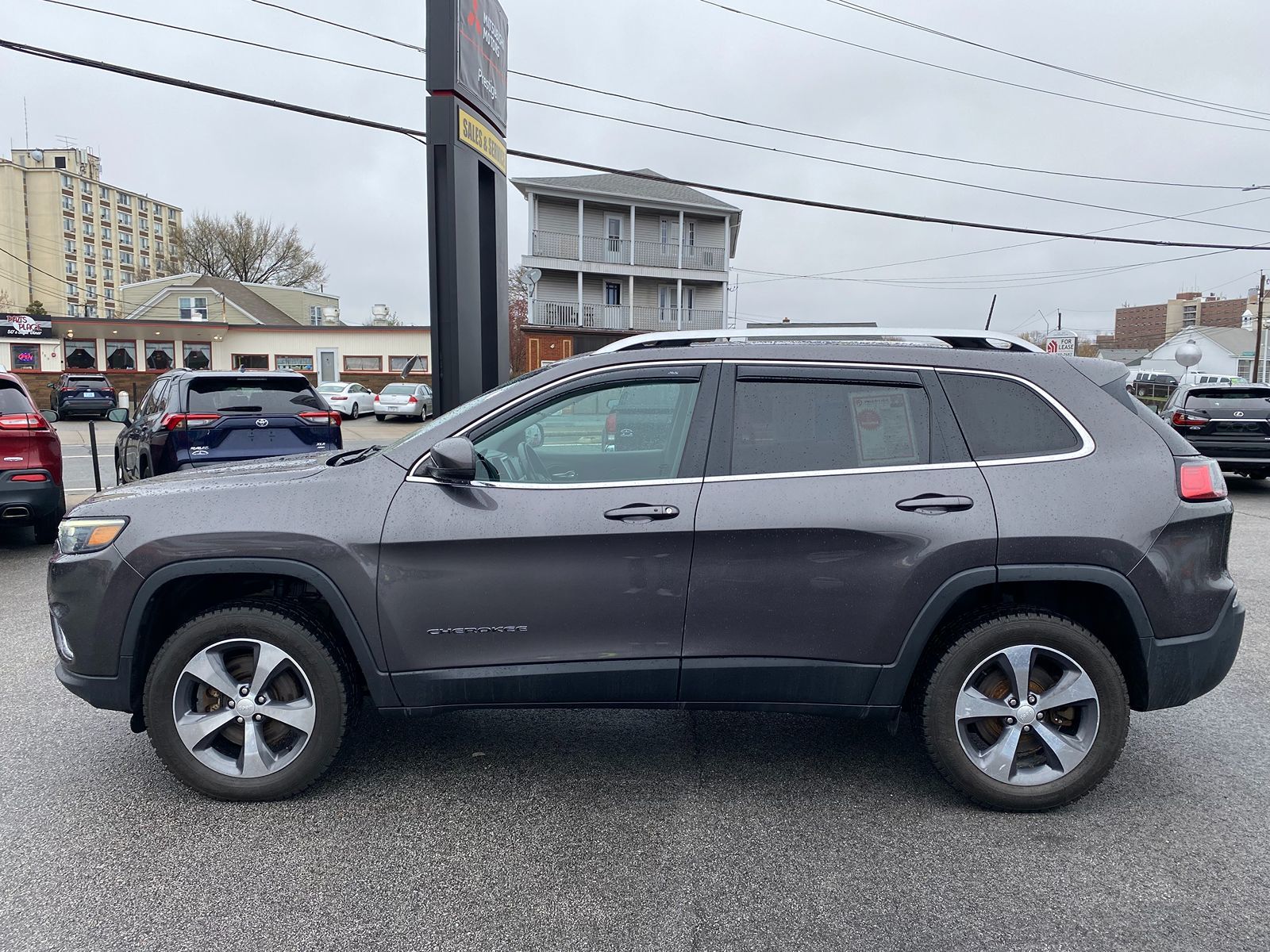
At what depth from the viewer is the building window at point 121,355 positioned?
4541cm

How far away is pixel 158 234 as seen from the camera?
126m

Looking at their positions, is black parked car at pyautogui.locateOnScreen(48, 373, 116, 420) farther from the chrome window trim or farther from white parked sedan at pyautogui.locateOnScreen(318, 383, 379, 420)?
the chrome window trim

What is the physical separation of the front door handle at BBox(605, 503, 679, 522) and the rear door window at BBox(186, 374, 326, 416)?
7.08 metres

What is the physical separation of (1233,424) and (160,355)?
154 ft

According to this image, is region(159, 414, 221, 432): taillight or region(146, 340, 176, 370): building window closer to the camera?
region(159, 414, 221, 432): taillight

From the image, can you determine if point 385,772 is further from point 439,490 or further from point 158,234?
point 158,234

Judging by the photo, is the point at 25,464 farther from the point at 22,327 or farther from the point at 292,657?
the point at 22,327

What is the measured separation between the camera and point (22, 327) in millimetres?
42781

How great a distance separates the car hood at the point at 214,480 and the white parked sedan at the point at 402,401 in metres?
29.0

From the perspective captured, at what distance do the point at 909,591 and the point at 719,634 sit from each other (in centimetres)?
71

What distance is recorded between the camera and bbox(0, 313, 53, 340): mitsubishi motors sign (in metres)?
42.4

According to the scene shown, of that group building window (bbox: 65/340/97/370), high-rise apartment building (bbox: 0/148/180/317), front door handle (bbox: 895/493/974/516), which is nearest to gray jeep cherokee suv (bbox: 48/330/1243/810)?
front door handle (bbox: 895/493/974/516)

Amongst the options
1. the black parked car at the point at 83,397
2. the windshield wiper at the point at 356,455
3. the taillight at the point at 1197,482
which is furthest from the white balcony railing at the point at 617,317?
the taillight at the point at 1197,482

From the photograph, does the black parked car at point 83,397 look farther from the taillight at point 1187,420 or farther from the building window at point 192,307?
the taillight at point 1187,420
